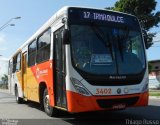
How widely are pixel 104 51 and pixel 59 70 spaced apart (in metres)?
1.56

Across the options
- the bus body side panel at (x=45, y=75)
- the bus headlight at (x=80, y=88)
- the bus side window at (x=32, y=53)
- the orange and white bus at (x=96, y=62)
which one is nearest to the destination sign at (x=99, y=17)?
the orange and white bus at (x=96, y=62)

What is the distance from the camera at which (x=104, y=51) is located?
1036cm

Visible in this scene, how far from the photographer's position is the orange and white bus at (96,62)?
9.94 meters

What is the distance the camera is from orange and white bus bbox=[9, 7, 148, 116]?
32.6 ft

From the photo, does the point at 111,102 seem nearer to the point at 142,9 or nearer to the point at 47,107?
the point at 47,107

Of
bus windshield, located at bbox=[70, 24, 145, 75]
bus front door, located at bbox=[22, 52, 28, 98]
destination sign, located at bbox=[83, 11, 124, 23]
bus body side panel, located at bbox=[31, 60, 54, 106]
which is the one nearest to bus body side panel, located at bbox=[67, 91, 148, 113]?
bus windshield, located at bbox=[70, 24, 145, 75]

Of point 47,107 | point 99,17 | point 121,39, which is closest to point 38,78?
point 47,107

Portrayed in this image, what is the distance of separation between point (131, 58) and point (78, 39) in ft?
5.24

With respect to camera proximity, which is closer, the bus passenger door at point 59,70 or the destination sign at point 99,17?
the destination sign at point 99,17

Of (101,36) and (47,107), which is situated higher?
(101,36)

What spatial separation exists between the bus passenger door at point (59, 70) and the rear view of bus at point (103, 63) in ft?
1.90

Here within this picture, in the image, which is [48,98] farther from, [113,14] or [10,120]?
[113,14]

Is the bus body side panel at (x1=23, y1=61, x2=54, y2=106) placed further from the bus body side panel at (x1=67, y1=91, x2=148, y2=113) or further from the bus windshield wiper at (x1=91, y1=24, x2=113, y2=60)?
the bus windshield wiper at (x1=91, y1=24, x2=113, y2=60)

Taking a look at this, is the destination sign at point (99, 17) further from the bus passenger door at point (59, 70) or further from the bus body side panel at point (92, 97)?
the bus body side panel at point (92, 97)
